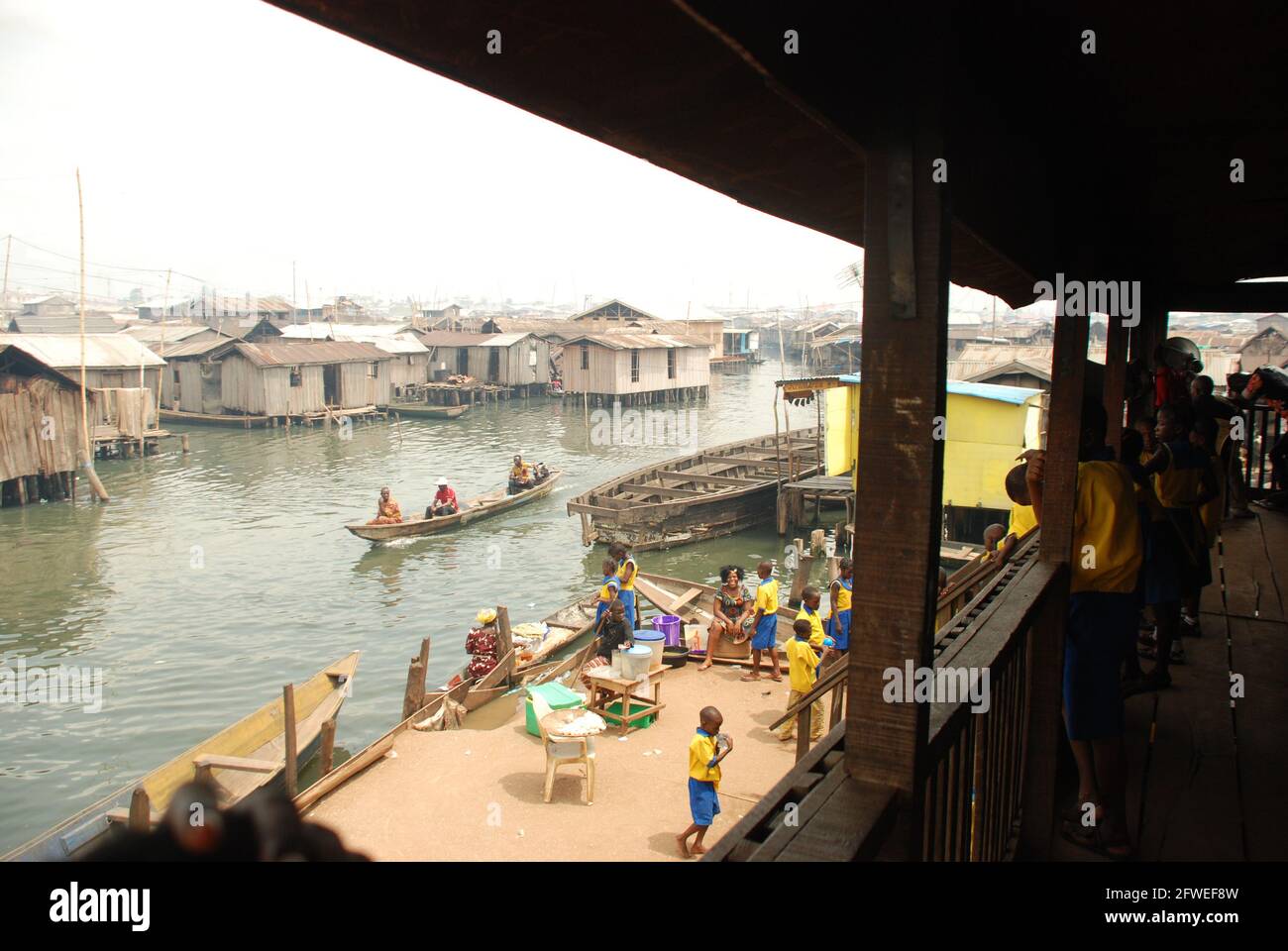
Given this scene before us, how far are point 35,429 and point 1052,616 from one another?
3240cm

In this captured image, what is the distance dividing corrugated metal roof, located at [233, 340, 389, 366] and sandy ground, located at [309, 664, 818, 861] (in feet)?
117

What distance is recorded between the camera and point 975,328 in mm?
73125

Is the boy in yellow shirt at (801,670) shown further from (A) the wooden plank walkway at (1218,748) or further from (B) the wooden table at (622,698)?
(A) the wooden plank walkway at (1218,748)

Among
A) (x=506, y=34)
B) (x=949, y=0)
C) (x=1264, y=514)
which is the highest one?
(x=949, y=0)

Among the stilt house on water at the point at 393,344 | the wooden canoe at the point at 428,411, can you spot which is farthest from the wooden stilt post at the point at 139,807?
the stilt house on water at the point at 393,344

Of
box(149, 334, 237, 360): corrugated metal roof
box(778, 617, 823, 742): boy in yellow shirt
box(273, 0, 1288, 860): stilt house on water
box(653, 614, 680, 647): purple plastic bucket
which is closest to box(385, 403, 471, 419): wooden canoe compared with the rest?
box(149, 334, 237, 360): corrugated metal roof

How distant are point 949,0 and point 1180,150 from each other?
213 centimetres

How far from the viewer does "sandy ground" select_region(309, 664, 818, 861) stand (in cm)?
764

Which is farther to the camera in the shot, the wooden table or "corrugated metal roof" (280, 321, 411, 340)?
"corrugated metal roof" (280, 321, 411, 340)

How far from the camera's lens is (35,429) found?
28641 millimetres

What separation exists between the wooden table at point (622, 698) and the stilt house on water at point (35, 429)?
1018 inches

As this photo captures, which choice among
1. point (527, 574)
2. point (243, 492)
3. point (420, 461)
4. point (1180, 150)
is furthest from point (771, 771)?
point (420, 461)

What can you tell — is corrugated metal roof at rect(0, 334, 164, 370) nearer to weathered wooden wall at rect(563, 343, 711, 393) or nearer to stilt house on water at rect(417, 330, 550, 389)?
stilt house on water at rect(417, 330, 550, 389)
